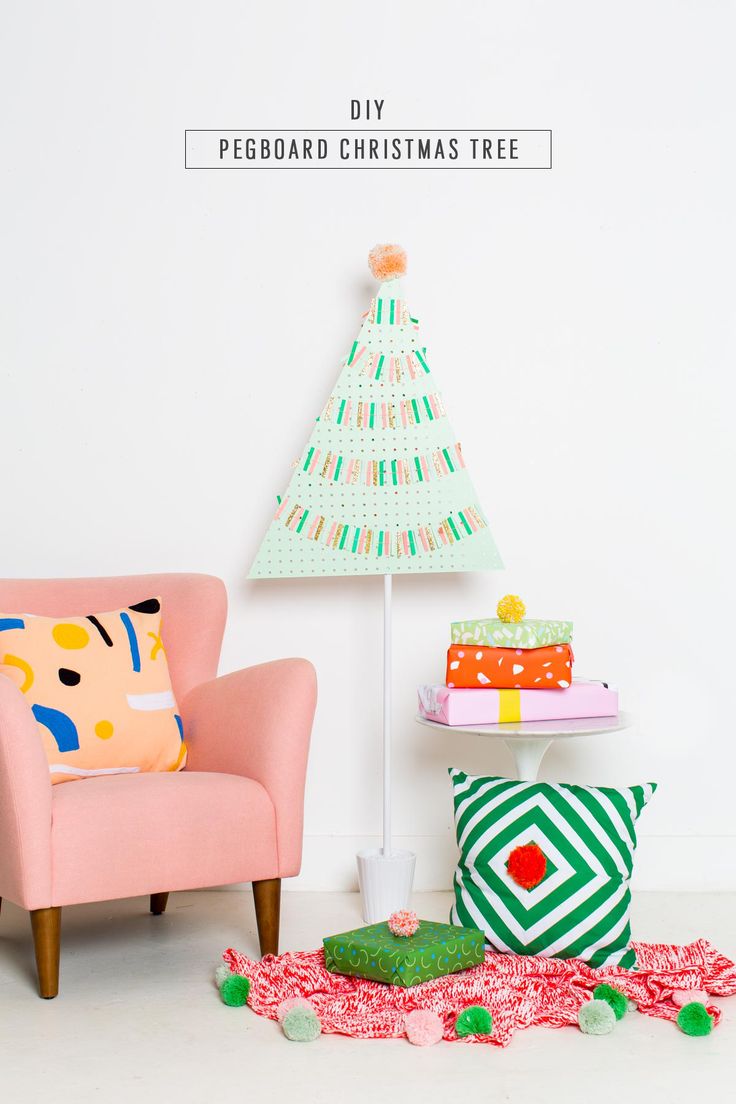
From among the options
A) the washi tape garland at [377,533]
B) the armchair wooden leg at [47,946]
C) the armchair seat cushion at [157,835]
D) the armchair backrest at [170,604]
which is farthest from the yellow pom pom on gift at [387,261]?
the armchair wooden leg at [47,946]

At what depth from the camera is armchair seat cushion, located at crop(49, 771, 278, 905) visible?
1938 mm

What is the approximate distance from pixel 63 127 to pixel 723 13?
167cm

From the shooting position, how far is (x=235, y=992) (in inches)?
75.9

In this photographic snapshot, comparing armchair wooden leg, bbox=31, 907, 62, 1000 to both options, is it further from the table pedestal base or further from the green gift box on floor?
the table pedestal base

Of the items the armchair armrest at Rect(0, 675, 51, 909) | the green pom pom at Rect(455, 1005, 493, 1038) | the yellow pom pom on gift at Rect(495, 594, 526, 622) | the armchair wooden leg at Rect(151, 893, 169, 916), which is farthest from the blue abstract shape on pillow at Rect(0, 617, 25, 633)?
the green pom pom at Rect(455, 1005, 493, 1038)

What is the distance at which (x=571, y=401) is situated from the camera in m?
2.92

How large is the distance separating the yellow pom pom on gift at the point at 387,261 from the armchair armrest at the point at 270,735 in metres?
0.98

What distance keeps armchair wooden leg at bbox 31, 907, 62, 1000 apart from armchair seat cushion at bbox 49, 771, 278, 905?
3cm

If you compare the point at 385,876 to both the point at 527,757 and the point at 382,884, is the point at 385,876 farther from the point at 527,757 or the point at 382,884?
the point at 527,757

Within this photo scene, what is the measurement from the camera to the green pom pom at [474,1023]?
1.77 meters

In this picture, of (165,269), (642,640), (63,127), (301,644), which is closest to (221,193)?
(165,269)

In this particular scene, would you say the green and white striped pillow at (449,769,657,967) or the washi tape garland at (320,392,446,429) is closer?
the green and white striped pillow at (449,769,657,967)

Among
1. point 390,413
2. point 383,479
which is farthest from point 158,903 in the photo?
point 390,413

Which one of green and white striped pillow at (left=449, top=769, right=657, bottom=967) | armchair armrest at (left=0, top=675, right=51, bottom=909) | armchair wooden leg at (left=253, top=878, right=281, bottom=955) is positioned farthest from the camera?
armchair wooden leg at (left=253, top=878, right=281, bottom=955)
